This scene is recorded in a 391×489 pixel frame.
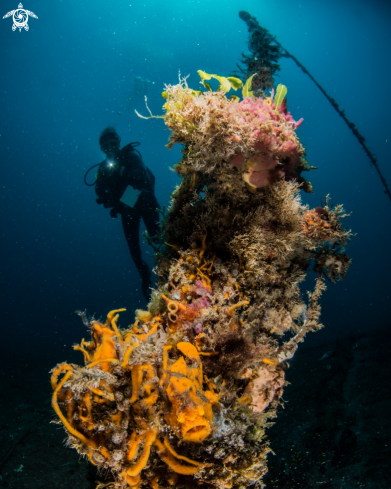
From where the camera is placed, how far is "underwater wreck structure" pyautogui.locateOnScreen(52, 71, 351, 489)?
5.58 feet

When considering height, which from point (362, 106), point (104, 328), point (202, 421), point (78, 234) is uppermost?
point (78, 234)

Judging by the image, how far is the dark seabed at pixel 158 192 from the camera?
20.1 feet

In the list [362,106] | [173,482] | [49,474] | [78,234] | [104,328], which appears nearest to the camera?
[173,482]

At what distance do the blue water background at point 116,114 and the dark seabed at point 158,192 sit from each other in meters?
0.63

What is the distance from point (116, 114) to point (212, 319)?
415 feet

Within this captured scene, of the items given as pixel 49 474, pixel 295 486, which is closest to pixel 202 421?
pixel 295 486

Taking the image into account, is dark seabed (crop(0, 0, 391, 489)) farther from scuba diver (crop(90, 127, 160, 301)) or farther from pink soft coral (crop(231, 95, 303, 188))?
scuba diver (crop(90, 127, 160, 301))

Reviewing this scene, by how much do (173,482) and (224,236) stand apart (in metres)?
2.15

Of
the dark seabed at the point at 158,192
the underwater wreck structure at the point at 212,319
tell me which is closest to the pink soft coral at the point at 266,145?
the underwater wreck structure at the point at 212,319

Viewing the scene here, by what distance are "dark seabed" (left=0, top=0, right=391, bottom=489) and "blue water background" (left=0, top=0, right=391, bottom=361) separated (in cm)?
63

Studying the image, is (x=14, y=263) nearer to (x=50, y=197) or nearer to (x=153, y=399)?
(x=50, y=197)

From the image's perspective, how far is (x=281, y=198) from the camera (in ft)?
9.12

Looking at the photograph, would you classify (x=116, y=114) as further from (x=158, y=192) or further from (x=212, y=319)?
(x=212, y=319)

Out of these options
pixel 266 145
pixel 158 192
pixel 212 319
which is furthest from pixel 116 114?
pixel 212 319
